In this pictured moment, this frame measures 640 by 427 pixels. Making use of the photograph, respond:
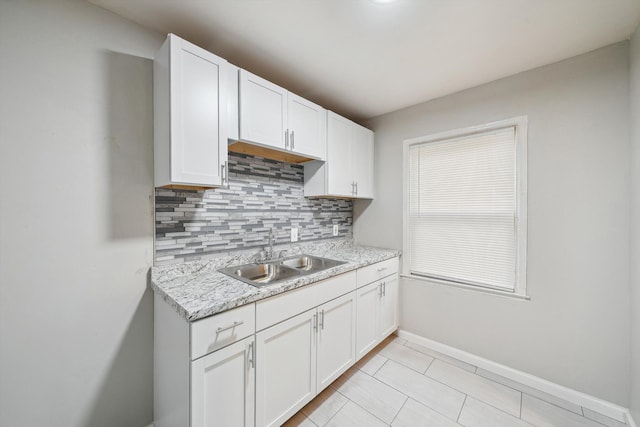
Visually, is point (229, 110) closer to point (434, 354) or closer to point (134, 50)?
point (134, 50)

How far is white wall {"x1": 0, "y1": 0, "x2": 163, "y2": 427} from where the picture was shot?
107cm

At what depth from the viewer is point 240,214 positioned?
71.6 inches

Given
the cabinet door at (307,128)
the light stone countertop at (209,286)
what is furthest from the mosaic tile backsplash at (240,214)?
the cabinet door at (307,128)

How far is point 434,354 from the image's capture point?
221cm

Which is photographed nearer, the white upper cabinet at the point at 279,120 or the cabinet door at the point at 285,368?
the cabinet door at the point at 285,368

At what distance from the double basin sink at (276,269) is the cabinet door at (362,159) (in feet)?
2.73

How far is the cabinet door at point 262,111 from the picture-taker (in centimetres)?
151

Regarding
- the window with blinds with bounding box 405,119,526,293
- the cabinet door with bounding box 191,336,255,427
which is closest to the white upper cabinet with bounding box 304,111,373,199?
the window with blinds with bounding box 405,119,526,293

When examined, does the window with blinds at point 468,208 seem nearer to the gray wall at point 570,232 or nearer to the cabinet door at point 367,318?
the gray wall at point 570,232

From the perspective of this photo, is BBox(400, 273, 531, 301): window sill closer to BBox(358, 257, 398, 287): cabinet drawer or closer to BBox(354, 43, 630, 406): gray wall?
BBox(354, 43, 630, 406): gray wall

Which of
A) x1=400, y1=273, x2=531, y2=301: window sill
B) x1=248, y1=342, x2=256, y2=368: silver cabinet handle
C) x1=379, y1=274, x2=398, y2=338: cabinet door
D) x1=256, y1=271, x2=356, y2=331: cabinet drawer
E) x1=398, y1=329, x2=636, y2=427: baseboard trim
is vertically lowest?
x1=398, y1=329, x2=636, y2=427: baseboard trim

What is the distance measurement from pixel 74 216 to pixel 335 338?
1.70 meters

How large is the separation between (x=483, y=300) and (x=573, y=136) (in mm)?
1380

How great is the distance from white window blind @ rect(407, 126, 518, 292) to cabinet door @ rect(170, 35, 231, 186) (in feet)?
6.08
